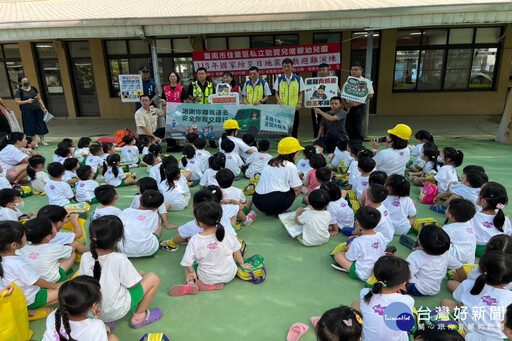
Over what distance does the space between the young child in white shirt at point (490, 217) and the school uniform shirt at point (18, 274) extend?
3485mm

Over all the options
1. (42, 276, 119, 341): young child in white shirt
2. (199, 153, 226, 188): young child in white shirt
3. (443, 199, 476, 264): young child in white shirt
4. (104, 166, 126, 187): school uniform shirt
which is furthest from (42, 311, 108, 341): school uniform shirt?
(104, 166, 126, 187): school uniform shirt

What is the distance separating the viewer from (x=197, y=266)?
279 cm

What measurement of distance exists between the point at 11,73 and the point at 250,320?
12.2 m

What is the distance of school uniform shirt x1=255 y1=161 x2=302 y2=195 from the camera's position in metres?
3.76

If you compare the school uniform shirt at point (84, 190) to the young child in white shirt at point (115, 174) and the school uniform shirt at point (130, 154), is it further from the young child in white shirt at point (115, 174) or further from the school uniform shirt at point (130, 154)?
the school uniform shirt at point (130, 154)

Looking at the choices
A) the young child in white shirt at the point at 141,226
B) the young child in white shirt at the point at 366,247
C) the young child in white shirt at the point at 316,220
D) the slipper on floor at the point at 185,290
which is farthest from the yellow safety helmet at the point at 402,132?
the slipper on floor at the point at 185,290

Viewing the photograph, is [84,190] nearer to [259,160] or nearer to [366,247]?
[259,160]

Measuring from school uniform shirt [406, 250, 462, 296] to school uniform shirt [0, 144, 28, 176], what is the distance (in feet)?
17.7

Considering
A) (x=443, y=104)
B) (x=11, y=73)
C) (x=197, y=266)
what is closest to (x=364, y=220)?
(x=197, y=266)

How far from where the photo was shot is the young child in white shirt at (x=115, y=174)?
15.5 ft

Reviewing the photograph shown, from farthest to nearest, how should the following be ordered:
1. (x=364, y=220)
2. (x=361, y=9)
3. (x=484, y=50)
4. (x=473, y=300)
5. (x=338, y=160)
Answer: (x=484, y=50), (x=361, y=9), (x=338, y=160), (x=364, y=220), (x=473, y=300)

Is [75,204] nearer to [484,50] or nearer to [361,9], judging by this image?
[361,9]

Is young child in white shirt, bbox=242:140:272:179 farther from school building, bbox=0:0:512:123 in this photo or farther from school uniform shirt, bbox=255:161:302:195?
school building, bbox=0:0:512:123

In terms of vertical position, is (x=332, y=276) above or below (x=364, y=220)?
below
